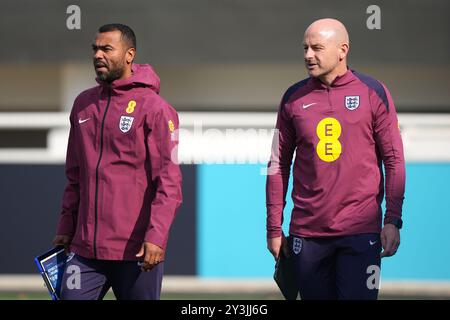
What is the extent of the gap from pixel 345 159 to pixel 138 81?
105 centimetres

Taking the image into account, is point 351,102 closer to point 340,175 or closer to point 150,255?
point 340,175

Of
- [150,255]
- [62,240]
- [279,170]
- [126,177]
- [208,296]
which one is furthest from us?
[208,296]

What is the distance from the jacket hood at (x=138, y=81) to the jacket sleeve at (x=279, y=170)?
0.66 meters

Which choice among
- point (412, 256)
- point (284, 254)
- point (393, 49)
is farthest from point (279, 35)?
point (284, 254)

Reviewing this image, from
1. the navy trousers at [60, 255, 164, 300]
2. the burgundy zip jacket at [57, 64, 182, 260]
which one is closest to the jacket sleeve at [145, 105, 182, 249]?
the burgundy zip jacket at [57, 64, 182, 260]

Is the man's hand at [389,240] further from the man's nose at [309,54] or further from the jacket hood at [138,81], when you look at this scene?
the jacket hood at [138,81]

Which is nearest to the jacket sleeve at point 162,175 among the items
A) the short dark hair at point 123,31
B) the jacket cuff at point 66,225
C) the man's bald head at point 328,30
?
the short dark hair at point 123,31

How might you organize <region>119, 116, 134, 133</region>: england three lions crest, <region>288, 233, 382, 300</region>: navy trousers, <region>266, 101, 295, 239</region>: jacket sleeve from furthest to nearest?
<region>266, 101, 295, 239</region>: jacket sleeve
<region>288, 233, 382, 300</region>: navy trousers
<region>119, 116, 134, 133</region>: england three lions crest

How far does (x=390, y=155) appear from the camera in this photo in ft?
16.3

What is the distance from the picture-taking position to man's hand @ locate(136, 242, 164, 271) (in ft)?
15.3

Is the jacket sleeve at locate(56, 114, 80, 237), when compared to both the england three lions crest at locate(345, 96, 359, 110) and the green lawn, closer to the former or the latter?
the england three lions crest at locate(345, 96, 359, 110)

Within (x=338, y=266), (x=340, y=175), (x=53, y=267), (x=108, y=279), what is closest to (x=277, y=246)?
(x=338, y=266)

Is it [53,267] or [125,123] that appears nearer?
[125,123]
